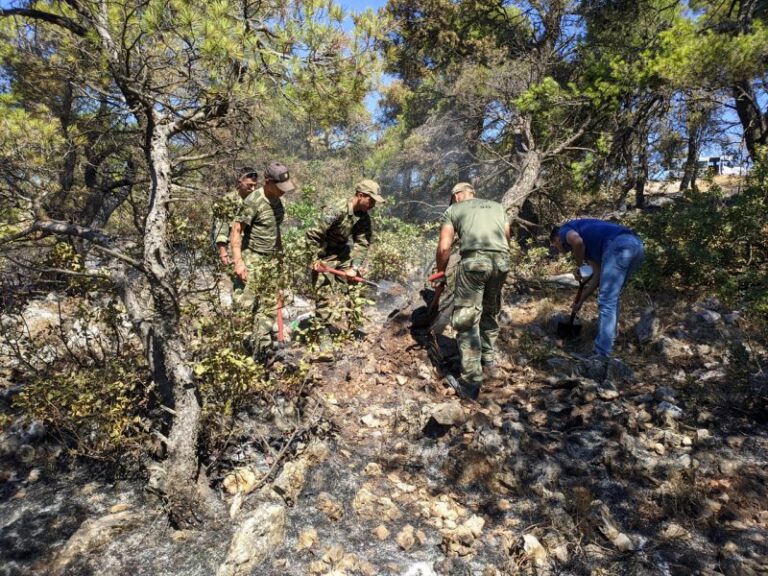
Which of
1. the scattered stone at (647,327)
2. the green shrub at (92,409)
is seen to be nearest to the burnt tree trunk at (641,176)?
the scattered stone at (647,327)

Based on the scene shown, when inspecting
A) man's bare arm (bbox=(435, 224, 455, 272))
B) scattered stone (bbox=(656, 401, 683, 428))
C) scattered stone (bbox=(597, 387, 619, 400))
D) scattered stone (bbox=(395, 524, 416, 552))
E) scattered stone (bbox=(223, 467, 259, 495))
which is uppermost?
man's bare arm (bbox=(435, 224, 455, 272))

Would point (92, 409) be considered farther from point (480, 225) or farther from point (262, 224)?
point (480, 225)

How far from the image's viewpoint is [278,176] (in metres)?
3.74

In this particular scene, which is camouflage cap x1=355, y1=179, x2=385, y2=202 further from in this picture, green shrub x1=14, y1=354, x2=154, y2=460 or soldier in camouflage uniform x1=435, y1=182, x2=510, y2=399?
green shrub x1=14, y1=354, x2=154, y2=460

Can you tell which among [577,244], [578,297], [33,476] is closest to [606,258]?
[577,244]

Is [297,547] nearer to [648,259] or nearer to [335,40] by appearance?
[335,40]

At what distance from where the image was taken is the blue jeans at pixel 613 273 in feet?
12.6

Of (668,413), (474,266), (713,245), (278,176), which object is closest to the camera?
(668,413)

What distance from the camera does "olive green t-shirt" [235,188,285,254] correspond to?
407 cm

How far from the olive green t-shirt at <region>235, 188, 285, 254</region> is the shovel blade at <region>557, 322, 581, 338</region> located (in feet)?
10.8

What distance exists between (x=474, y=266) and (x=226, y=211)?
198cm

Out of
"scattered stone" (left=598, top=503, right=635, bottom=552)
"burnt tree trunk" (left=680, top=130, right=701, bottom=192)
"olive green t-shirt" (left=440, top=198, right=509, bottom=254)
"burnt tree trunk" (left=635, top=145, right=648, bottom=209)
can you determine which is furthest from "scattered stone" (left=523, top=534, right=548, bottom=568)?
"burnt tree trunk" (left=680, top=130, right=701, bottom=192)

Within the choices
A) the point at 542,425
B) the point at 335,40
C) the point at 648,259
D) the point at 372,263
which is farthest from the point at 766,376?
the point at 372,263

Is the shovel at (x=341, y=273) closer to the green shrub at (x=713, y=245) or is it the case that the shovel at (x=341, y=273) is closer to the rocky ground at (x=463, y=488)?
the rocky ground at (x=463, y=488)
